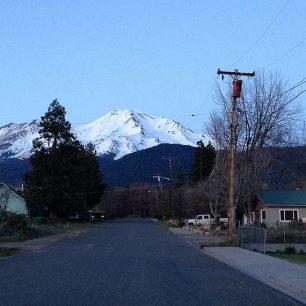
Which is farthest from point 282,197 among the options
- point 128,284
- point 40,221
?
point 128,284

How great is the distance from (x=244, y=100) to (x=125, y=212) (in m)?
131

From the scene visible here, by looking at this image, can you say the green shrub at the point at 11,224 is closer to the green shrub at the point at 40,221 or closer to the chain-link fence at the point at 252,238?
the chain-link fence at the point at 252,238

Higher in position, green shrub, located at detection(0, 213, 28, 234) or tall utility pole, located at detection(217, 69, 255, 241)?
tall utility pole, located at detection(217, 69, 255, 241)

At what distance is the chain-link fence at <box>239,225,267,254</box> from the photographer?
36.5m

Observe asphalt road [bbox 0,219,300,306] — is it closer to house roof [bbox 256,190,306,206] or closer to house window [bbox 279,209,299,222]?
house roof [bbox 256,190,306,206]

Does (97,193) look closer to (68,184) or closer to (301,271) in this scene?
(68,184)

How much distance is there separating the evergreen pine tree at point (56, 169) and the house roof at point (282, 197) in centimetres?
3035

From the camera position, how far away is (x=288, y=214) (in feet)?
204

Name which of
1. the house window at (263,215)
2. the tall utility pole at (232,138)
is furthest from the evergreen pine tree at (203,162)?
the tall utility pole at (232,138)

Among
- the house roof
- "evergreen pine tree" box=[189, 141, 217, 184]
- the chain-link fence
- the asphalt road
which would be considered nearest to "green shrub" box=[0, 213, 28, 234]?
the chain-link fence

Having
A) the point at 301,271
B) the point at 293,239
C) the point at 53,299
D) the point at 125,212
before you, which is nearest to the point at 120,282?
the point at 53,299

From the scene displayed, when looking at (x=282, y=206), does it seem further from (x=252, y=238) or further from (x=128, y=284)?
(x=128, y=284)

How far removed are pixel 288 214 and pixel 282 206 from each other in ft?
4.59

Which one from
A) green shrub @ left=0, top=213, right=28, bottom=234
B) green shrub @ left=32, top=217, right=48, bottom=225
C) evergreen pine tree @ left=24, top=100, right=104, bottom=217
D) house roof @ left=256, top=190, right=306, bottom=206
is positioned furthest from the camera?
evergreen pine tree @ left=24, top=100, right=104, bottom=217
